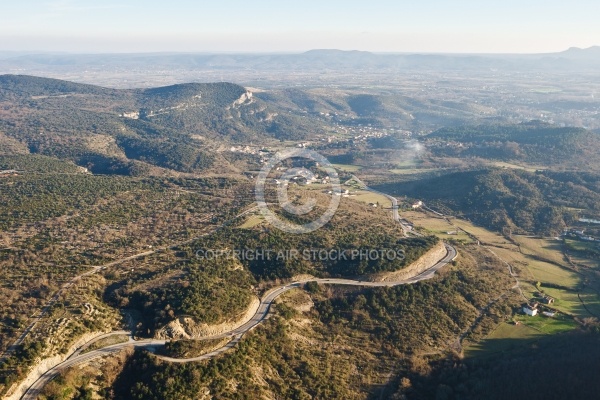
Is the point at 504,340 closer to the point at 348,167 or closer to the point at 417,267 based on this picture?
the point at 417,267

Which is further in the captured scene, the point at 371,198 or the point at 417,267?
the point at 371,198

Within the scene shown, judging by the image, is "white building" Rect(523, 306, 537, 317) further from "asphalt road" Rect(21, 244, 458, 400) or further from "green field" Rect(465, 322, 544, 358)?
"asphalt road" Rect(21, 244, 458, 400)

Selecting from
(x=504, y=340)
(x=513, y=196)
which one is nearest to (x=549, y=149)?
(x=513, y=196)

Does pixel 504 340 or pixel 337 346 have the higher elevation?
pixel 337 346

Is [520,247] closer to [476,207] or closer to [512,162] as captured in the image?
[476,207]

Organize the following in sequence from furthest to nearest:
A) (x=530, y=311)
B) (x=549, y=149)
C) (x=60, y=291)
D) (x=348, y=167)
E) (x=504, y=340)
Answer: (x=549, y=149)
(x=348, y=167)
(x=530, y=311)
(x=504, y=340)
(x=60, y=291)

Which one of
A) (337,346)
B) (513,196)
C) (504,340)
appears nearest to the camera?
(337,346)

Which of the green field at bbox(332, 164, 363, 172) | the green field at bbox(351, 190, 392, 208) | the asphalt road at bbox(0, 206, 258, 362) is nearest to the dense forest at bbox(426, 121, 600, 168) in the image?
the green field at bbox(332, 164, 363, 172)
